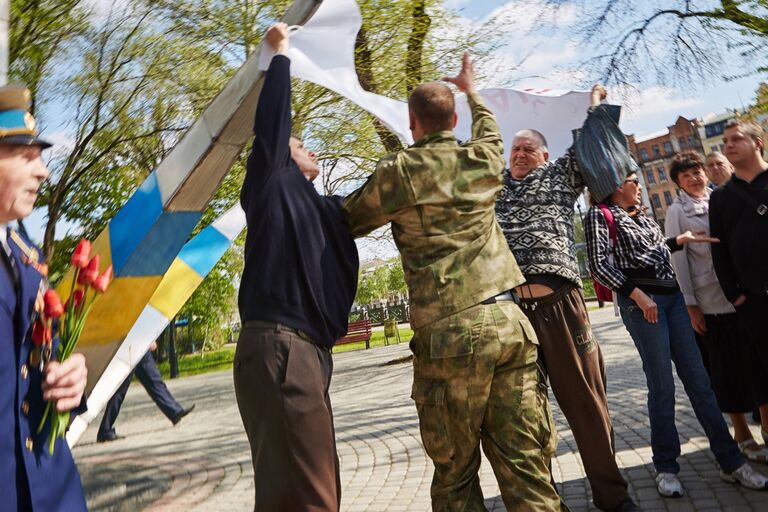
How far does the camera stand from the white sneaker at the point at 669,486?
12.2ft

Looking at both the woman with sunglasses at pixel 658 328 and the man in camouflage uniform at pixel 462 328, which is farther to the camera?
the woman with sunglasses at pixel 658 328

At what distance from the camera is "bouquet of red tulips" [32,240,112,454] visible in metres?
1.69

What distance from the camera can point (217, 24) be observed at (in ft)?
31.2

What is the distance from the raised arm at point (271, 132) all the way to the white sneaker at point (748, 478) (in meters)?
3.28

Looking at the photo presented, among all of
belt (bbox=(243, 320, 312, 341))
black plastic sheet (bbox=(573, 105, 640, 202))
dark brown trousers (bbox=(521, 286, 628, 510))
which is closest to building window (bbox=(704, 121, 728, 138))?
black plastic sheet (bbox=(573, 105, 640, 202))

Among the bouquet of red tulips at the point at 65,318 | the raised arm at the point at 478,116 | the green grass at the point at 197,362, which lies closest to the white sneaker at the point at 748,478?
the raised arm at the point at 478,116

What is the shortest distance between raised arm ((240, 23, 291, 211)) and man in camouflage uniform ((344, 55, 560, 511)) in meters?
0.41

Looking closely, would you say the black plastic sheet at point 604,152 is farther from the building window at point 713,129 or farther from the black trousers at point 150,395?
the building window at point 713,129

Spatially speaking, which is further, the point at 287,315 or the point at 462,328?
the point at 462,328

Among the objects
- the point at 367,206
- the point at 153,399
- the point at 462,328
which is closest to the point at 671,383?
the point at 462,328

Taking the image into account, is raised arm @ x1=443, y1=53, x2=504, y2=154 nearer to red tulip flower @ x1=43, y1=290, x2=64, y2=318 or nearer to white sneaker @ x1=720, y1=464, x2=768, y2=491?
red tulip flower @ x1=43, y1=290, x2=64, y2=318

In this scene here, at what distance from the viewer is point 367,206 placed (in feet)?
8.91

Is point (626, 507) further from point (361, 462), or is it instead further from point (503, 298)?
point (361, 462)

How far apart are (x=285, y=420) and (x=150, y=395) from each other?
6278 mm
